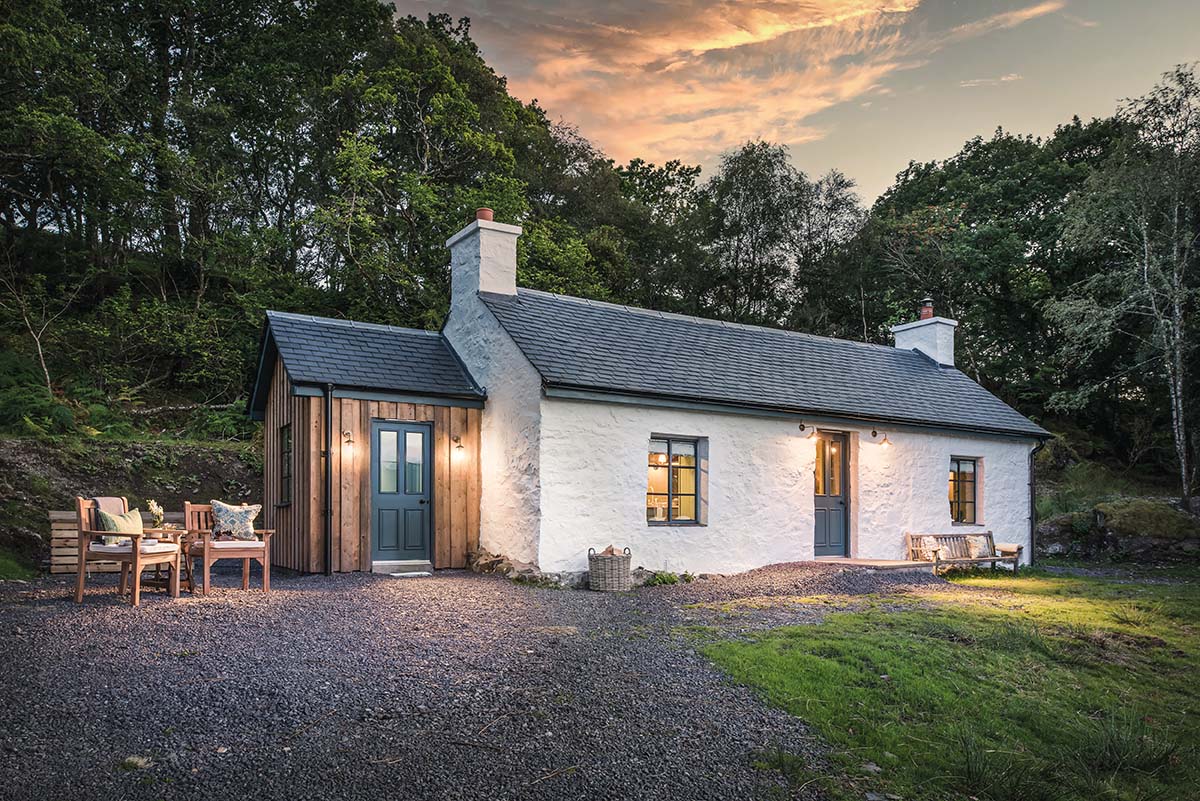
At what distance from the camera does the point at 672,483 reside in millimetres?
11867

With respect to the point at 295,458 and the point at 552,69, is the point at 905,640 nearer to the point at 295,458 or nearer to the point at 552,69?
the point at 295,458

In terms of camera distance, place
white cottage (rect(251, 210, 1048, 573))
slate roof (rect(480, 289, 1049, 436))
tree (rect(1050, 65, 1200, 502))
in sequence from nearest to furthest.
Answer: white cottage (rect(251, 210, 1048, 573)) → slate roof (rect(480, 289, 1049, 436)) → tree (rect(1050, 65, 1200, 502))

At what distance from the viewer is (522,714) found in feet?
16.2

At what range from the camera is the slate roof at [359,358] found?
10.9 meters

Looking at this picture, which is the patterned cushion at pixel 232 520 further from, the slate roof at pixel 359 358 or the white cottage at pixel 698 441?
the white cottage at pixel 698 441

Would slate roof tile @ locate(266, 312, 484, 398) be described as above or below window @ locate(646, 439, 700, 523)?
above

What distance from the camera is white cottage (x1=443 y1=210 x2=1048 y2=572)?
11.0 metres

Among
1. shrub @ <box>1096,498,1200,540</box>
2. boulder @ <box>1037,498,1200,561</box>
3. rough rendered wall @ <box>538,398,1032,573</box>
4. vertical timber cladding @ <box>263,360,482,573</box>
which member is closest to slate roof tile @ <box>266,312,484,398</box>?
vertical timber cladding @ <box>263,360,482,573</box>

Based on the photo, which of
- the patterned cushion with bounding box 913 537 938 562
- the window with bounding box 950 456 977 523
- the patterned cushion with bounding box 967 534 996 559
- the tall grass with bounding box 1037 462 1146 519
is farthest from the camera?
the tall grass with bounding box 1037 462 1146 519

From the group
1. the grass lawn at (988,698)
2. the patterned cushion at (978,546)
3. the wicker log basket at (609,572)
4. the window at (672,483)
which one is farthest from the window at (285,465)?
the patterned cushion at (978,546)

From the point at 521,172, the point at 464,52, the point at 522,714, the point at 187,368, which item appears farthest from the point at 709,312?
the point at 522,714

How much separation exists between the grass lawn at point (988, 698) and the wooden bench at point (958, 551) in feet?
13.5

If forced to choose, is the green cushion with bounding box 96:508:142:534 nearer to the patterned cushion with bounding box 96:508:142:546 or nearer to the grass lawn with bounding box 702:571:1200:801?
the patterned cushion with bounding box 96:508:142:546

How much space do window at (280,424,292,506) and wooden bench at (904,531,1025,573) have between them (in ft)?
33.2
